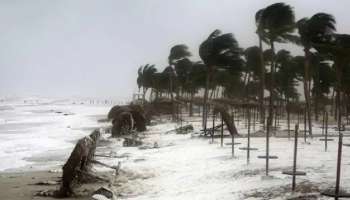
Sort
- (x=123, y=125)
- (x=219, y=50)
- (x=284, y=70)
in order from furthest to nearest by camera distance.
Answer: (x=284, y=70)
(x=219, y=50)
(x=123, y=125)

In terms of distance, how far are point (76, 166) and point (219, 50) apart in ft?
89.9

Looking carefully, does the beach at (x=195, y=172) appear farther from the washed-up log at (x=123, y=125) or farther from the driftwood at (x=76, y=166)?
the washed-up log at (x=123, y=125)

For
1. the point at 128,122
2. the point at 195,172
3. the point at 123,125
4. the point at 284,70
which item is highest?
the point at 284,70

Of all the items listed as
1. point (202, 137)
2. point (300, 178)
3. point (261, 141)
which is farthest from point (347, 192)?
point (202, 137)

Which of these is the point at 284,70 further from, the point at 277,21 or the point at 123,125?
the point at 123,125

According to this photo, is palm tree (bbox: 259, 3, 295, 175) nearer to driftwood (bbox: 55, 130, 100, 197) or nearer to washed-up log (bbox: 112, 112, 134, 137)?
washed-up log (bbox: 112, 112, 134, 137)

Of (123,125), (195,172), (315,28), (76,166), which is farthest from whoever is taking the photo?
(123,125)

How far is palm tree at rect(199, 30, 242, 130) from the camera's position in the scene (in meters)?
40.2

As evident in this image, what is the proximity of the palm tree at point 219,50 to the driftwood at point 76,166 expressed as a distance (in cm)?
2508

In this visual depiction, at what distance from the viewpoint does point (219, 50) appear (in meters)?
40.5

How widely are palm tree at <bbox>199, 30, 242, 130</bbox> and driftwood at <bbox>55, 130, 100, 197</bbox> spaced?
82.3 ft

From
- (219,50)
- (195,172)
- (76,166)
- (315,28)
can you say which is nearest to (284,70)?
(219,50)

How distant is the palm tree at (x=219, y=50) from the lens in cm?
4025

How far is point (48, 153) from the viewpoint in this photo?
26750mm
